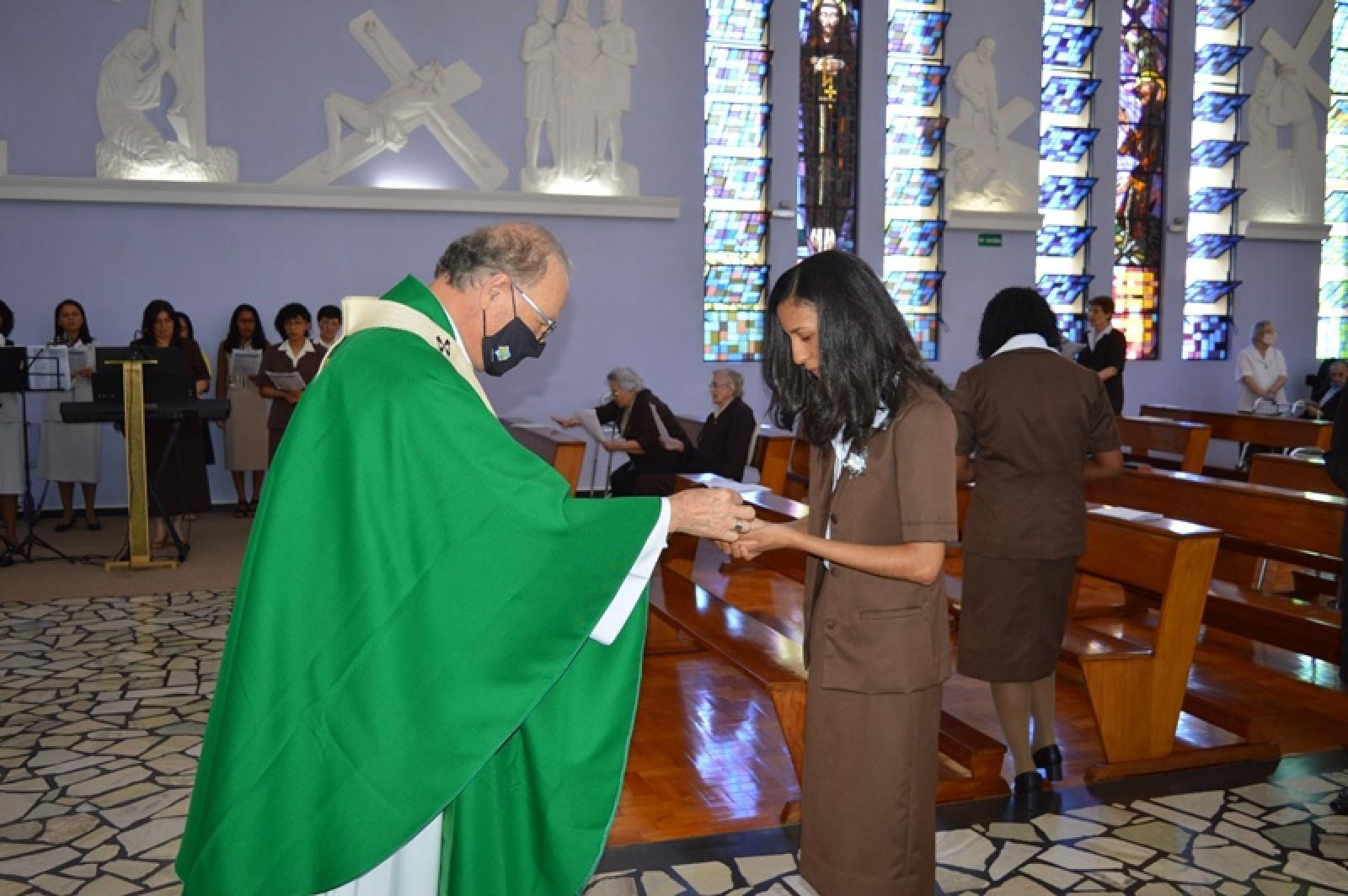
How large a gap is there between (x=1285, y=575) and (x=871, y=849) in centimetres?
679

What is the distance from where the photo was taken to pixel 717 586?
24.1 ft

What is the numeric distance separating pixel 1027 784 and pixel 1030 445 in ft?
3.86

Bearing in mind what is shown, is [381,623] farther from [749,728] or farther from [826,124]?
[826,124]

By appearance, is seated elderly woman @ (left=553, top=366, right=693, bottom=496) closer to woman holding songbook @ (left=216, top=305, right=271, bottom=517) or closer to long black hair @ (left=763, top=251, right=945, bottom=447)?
woman holding songbook @ (left=216, top=305, right=271, bottom=517)

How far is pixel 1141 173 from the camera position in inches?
522

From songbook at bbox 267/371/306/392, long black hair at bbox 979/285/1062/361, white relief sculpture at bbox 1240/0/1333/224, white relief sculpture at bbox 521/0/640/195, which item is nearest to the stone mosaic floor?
long black hair at bbox 979/285/1062/361

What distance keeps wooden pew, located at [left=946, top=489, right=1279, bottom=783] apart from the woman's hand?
2.12m

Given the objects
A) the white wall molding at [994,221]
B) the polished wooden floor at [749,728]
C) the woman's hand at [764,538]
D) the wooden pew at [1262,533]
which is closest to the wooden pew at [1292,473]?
the wooden pew at [1262,533]

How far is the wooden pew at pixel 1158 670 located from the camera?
13.5 feet

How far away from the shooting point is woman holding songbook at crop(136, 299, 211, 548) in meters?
7.79

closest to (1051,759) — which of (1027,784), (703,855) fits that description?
(1027,784)

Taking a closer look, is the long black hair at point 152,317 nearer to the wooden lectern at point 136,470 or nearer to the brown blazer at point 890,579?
the wooden lectern at point 136,470

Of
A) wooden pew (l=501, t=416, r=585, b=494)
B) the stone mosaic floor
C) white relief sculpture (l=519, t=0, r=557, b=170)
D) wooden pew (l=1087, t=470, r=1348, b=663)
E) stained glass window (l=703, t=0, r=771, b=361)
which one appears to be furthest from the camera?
stained glass window (l=703, t=0, r=771, b=361)

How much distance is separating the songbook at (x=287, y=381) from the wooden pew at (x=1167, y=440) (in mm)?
6361
